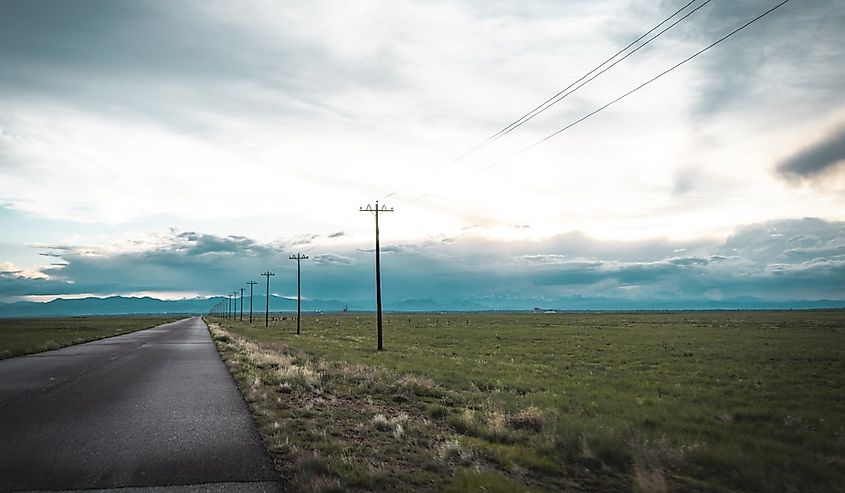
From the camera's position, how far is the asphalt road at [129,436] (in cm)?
740

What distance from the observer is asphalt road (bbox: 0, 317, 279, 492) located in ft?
24.3

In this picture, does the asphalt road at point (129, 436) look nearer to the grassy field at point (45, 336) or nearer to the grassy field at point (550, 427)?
the grassy field at point (550, 427)

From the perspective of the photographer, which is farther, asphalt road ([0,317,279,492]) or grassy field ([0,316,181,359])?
grassy field ([0,316,181,359])

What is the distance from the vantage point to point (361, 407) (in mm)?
14180

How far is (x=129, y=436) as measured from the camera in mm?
10078

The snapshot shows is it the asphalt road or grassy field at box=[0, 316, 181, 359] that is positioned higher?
grassy field at box=[0, 316, 181, 359]

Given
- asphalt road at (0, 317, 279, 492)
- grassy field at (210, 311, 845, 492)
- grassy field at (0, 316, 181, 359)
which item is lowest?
grassy field at (210, 311, 845, 492)

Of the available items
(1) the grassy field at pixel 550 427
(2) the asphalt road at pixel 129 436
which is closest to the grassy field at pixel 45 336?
(2) the asphalt road at pixel 129 436

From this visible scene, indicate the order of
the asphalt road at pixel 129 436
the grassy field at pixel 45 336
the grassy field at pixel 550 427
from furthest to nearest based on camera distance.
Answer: the grassy field at pixel 45 336
the grassy field at pixel 550 427
the asphalt road at pixel 129 436

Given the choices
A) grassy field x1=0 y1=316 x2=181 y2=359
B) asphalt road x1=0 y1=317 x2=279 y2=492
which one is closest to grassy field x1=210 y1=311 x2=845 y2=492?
asphalt road x1=0 y1=317 x2=279 y2=492

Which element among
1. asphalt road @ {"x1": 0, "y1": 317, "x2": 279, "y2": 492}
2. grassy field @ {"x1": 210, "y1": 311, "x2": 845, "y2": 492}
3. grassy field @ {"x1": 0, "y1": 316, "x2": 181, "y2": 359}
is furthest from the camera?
grassy field @ {"x1": 0, "y1": 316, "x2": 181, "y2": 359}

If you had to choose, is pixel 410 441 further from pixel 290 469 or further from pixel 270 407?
pixel 270 407

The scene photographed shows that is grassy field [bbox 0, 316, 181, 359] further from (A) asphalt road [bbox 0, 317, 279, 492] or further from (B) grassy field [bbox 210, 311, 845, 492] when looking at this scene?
(B) grassy field [bbox 210, 311, 845, 492]

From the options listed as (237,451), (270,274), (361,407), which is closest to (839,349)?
(361,407)
